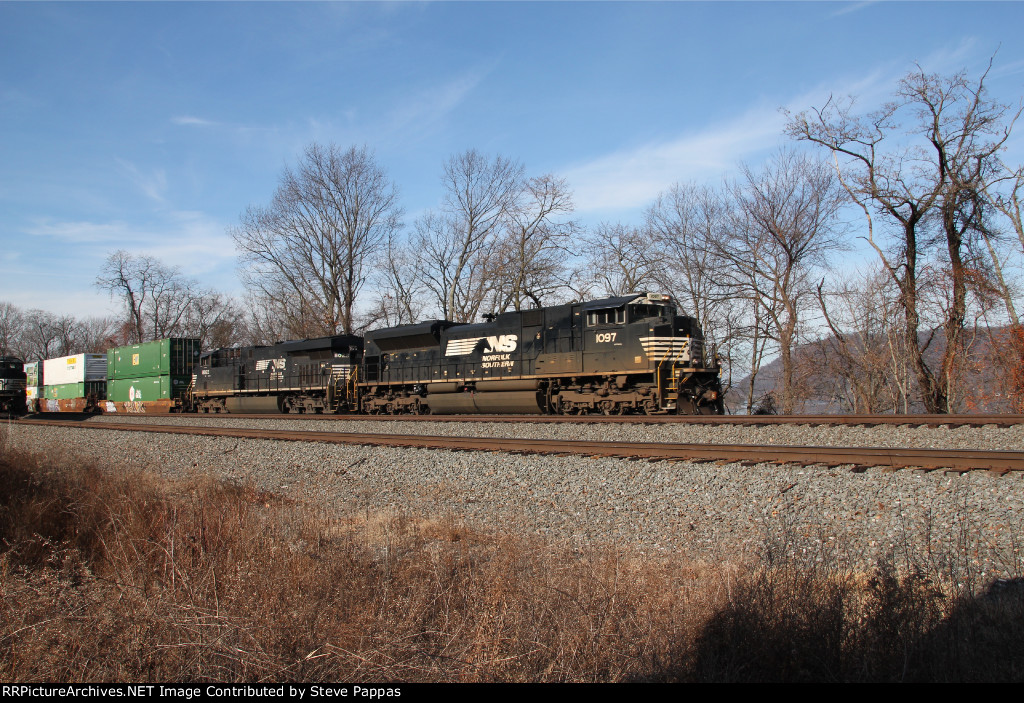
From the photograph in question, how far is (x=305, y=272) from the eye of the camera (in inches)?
1590

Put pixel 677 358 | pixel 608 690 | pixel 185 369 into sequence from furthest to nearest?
pixel 185 369 < pixel 677 358 < pixel 608 690

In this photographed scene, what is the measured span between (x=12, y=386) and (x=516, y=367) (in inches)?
1235

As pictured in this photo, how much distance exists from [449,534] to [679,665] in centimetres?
330

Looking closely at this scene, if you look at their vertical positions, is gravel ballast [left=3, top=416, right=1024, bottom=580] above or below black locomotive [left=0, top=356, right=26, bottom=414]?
below

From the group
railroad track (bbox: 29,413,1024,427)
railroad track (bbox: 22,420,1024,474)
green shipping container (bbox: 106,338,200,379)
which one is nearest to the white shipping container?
green shipping container (bbox: 106,338,200,379)

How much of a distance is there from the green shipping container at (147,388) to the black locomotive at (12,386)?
167 inches

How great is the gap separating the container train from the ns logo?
36 millimetres

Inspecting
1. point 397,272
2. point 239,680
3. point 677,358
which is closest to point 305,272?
point 397,272

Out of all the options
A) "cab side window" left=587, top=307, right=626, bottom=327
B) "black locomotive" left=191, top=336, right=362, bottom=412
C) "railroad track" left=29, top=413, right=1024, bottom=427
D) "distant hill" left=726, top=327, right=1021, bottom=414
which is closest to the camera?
"railroad track" left=29, top=413, right=1024, bottom=427

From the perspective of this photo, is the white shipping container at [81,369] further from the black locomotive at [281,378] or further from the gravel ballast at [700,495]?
the gravel ballast at [700,495]

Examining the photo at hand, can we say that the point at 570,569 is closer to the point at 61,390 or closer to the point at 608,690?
the point at 608,690

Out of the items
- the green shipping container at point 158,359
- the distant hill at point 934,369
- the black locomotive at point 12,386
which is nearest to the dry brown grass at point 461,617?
the distant hill at point 934,369

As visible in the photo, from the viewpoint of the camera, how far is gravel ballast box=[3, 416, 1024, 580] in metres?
5.76

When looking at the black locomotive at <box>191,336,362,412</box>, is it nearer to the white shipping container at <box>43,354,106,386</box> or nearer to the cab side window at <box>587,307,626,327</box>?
the white shipping container at <box>43,354,106,386</box>
